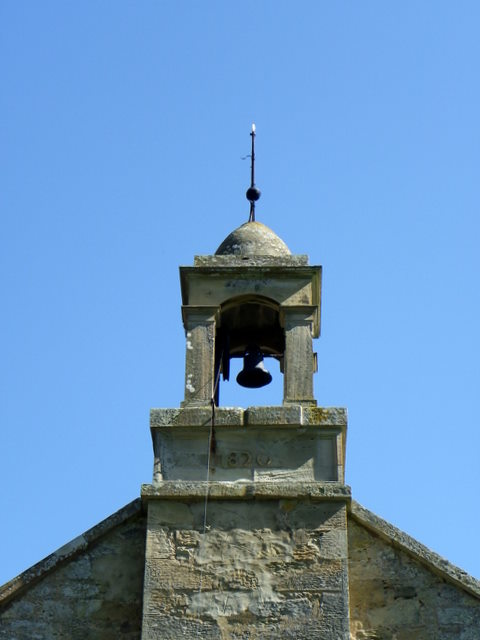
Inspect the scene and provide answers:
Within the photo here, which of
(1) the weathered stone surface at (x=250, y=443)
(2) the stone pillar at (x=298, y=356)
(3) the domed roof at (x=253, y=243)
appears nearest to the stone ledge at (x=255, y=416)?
(1) the weathered stone surface at (x=250, y=443)

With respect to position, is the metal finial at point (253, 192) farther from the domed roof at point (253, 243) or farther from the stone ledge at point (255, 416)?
the stone ledge at point (255, 416)

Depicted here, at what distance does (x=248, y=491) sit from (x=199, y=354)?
4.98 feet

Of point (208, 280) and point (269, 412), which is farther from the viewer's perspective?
point (208, 280)

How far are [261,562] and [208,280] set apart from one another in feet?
9.37

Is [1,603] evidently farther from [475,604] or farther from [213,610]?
[475,604]

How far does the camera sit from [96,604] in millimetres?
12859

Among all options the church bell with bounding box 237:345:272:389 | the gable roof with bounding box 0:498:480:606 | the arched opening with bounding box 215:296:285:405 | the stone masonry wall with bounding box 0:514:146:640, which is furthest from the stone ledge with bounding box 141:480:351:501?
the church bell with bounding box 237:345:272:389

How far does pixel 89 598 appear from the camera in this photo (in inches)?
507

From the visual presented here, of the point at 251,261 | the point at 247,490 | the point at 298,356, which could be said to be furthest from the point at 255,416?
the point at 251,261

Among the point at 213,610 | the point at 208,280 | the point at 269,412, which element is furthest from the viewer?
the point at 208,280

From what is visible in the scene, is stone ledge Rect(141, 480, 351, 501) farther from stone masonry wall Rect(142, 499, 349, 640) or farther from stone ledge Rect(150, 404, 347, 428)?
stone ledge Rect(150, 404, 347, 428)

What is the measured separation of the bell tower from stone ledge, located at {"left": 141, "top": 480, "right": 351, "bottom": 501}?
0.04 feet

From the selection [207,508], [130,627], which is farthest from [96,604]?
[207,508]

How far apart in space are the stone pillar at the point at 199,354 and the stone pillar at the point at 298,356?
0.66 meters
